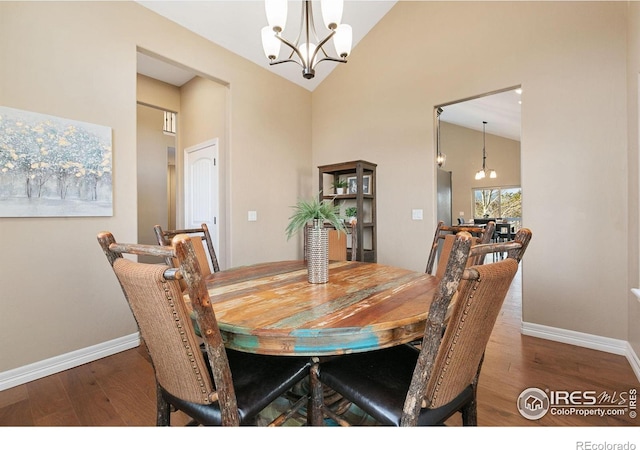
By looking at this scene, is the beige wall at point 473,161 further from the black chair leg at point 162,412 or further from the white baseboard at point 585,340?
the black chair leg at point 162,412

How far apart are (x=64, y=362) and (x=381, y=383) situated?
2353 millimetres

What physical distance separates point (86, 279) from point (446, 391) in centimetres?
258

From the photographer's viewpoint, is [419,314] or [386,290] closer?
[419,314]

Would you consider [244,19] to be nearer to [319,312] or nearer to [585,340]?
[319,312]

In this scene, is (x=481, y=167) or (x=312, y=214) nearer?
(x=312, y=214)

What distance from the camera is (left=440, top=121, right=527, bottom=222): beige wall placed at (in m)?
7.64

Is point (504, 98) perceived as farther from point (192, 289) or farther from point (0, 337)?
point (0, 337)

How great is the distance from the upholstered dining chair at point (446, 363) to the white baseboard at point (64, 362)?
2.15m

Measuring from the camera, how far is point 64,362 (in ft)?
6.80

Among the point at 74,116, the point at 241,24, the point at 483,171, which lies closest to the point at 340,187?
the point at 241,24

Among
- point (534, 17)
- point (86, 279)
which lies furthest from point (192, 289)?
point (534, 17)

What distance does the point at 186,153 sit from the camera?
4.21m

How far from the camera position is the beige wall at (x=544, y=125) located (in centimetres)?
225

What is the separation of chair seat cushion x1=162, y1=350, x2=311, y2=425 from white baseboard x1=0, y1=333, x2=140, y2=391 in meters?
1.69
